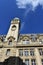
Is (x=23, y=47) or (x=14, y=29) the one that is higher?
(x=14, y=29)

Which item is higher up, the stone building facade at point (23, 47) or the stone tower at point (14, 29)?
the stone tower at point (14, 29)

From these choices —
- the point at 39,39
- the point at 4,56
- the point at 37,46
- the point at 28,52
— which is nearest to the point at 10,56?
the point at 4,56

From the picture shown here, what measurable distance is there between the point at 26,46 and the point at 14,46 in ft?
8.00

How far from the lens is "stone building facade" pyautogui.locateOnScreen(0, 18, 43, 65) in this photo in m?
32.2

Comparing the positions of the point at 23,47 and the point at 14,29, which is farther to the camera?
the point at 14,29

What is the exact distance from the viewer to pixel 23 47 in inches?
1363

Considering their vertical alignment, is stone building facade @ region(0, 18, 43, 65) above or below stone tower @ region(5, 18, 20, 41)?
below

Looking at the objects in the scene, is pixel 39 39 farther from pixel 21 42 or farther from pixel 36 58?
pixel 36 58

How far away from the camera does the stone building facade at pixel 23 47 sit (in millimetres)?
32169

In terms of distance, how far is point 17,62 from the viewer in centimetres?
3100

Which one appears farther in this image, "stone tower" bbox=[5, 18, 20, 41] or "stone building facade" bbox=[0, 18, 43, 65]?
"stone tower" bbox=[5, 18, 20, 41]

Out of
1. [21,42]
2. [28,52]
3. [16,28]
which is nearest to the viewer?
[28,52]

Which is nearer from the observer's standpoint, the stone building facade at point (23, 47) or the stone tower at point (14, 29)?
the stone building facade at point (23, 47)

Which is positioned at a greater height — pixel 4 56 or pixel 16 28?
pixel 16 28
